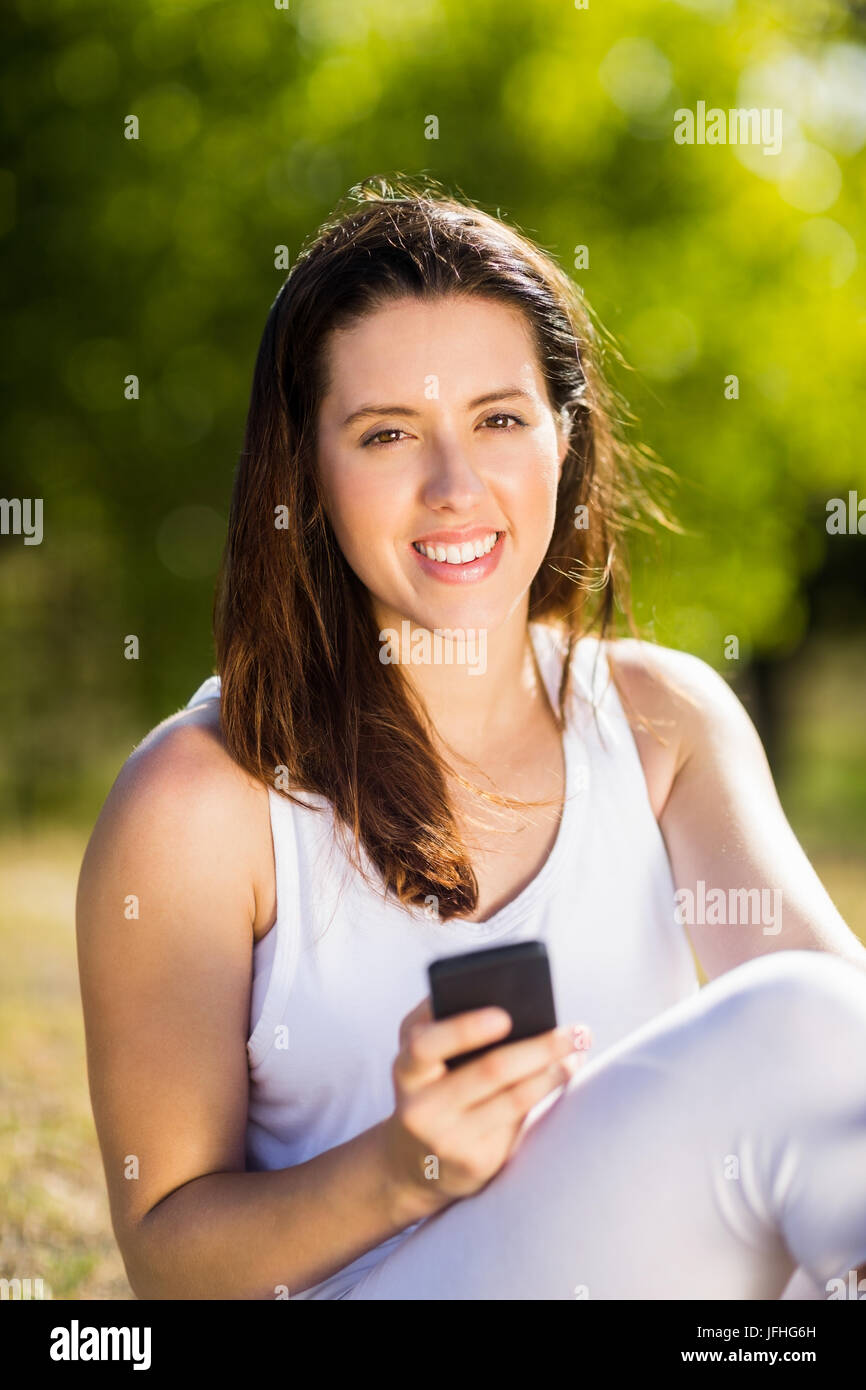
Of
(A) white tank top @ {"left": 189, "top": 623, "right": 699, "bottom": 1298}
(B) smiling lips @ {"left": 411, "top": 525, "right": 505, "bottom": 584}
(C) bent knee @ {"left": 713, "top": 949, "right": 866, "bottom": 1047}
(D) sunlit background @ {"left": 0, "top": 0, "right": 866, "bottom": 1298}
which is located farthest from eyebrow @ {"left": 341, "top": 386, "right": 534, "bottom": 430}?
(D) sunlit background @ {"left": 0, "top": 0, "right": 866, "bottom": 1298}

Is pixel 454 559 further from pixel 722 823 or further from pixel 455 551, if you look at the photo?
pixel 722 823

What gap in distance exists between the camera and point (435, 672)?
7.41 feet

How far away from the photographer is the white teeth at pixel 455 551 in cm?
211

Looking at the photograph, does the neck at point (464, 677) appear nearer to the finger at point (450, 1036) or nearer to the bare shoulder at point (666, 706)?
the bare shoulder at point (666, 706)

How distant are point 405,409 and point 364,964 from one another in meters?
0.82

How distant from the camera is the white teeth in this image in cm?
211

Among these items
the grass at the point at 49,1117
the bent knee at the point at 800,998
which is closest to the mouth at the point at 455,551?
the bent knee at the point at 800,998

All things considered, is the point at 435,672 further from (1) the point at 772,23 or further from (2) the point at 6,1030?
(1) the point at 772,23

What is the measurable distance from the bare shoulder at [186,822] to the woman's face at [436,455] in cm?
40

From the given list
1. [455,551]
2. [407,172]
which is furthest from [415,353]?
[407,172]

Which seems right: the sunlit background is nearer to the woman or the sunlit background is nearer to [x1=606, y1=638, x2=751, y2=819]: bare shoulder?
[x1=606, y1=638, x2=751, y2=819]: bare shoulder

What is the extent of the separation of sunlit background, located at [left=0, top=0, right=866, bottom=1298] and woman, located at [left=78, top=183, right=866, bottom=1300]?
4758mm
